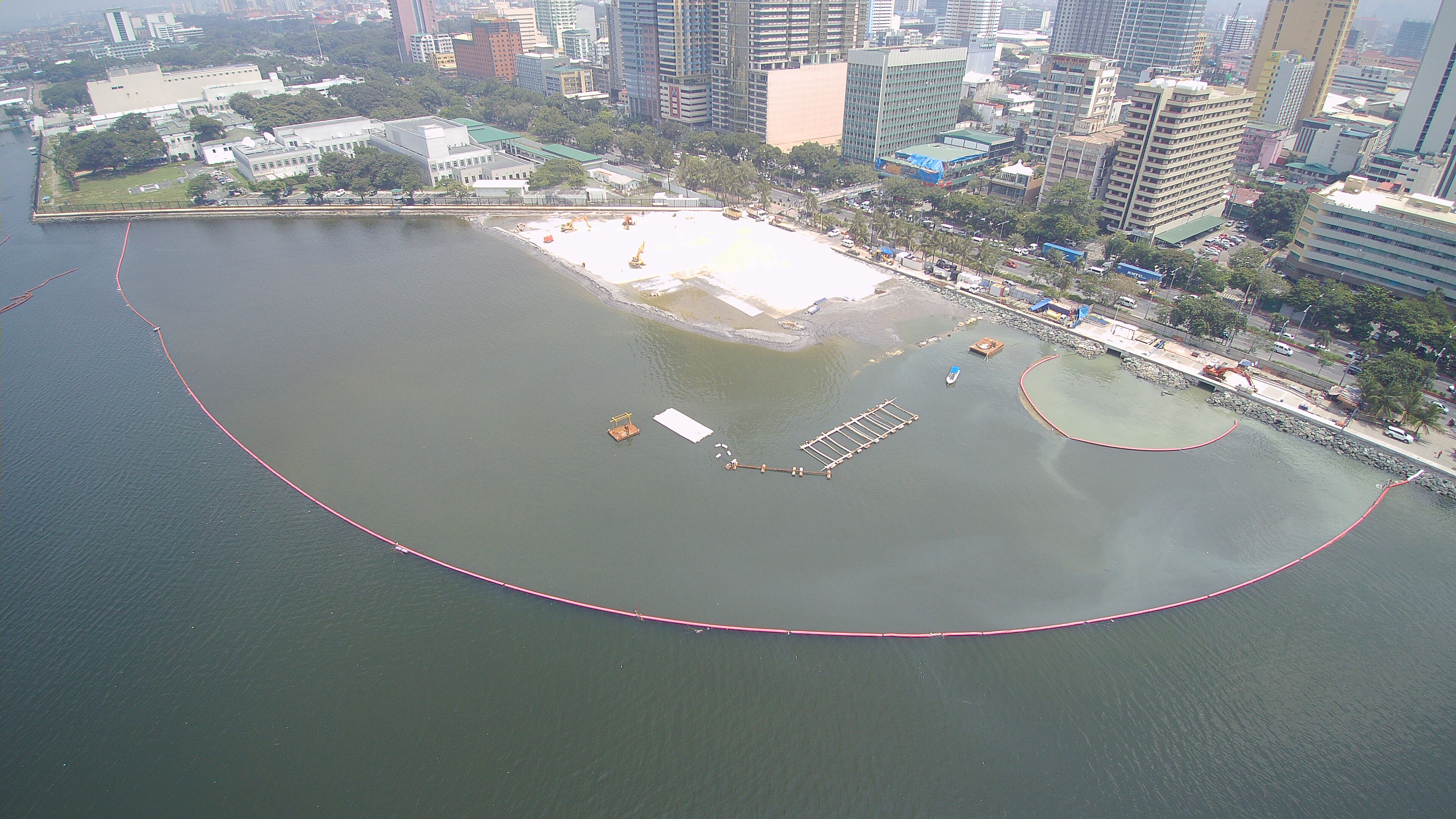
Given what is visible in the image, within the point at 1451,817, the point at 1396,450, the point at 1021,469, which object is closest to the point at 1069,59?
the point at 1396,450

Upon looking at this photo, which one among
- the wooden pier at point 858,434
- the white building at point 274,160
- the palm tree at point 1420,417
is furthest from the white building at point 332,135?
the palm tree at point 1420,417

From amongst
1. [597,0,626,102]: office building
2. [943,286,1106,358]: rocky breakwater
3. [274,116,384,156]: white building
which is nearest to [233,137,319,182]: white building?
[274,116,384,156]: white building

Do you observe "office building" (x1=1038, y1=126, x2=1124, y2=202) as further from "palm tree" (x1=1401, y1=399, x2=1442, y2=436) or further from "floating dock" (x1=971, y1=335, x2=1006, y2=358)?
"palm tree" (x1=1401, y1=399, x2=1442, y2=436)

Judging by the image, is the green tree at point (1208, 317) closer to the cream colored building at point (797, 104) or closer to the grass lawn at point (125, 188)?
the cream colored building at point (797, 104)

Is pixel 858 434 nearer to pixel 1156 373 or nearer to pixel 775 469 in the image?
pixel 775 469

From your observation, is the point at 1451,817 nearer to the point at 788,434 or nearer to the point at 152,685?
the point at 788,434

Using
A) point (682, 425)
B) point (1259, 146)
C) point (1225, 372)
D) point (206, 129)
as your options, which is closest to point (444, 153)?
point (206, 129)
